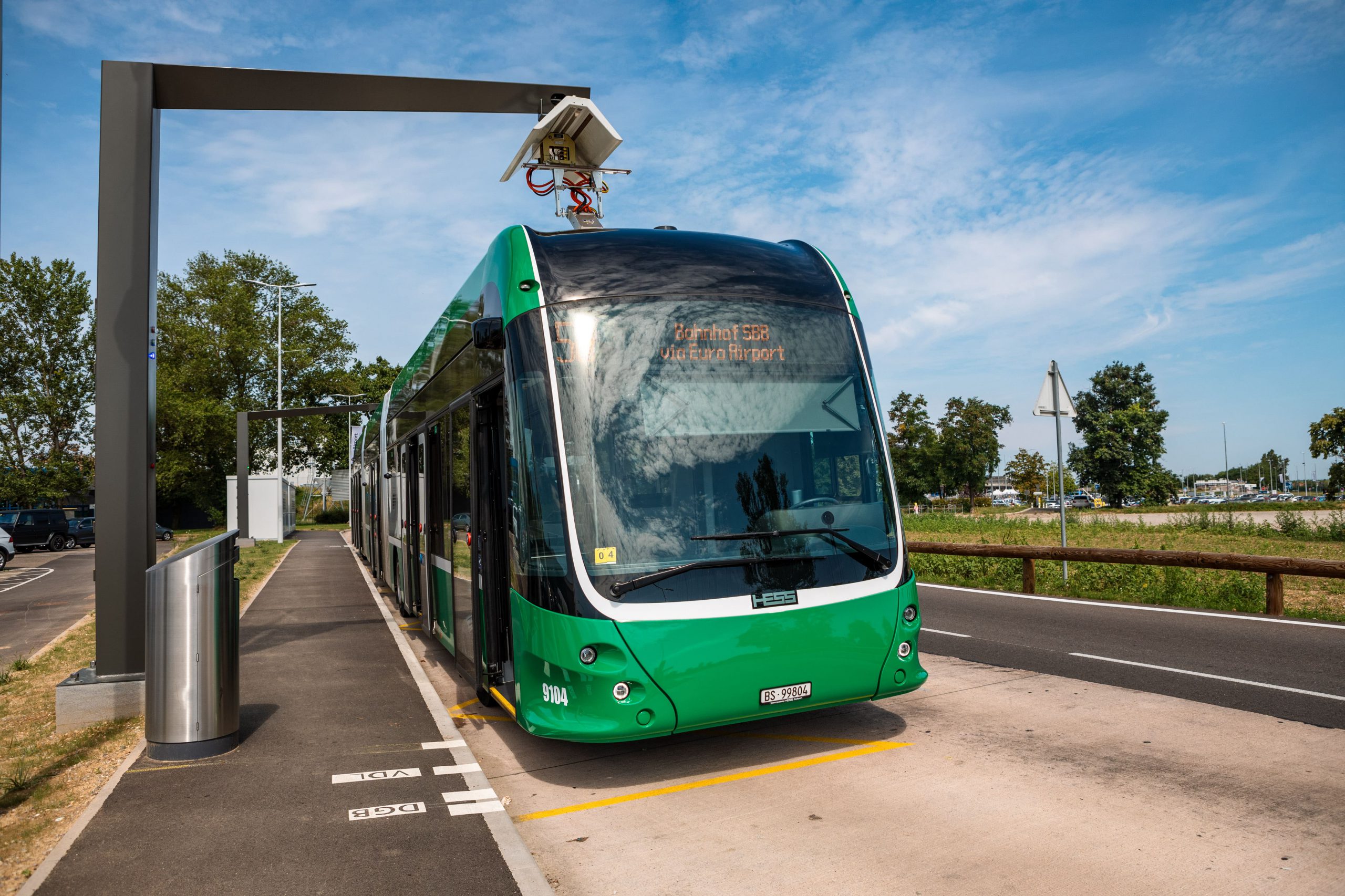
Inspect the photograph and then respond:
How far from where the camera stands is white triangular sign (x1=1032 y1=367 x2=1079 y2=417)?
1488cm

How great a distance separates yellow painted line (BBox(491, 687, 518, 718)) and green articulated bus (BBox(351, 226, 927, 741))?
0.02 m

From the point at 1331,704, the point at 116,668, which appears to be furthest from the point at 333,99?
the point at 1331,704

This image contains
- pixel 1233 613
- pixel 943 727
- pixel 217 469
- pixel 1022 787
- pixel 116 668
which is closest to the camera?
pixel 1022 787

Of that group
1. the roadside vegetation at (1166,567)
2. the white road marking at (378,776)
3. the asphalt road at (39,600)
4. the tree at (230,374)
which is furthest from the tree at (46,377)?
the white road marking at (378,776)

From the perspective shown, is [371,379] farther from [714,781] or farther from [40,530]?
[714,781]

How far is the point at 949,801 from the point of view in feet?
17.4

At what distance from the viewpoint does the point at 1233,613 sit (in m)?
11.8

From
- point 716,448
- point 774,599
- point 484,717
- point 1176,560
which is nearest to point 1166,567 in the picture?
point 1176,560

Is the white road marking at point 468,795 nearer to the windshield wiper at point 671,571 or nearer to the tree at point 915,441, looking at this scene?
the windshield wiper at point 671,571

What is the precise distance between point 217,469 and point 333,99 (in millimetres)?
57767

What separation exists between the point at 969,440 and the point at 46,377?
65498 mm

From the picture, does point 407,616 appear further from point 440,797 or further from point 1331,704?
point 1331,704

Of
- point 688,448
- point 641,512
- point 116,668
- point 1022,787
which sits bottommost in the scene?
point 1022,787

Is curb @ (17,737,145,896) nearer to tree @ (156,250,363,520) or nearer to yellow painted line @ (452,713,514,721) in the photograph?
yellow painted line @ (452,713,514,721)
